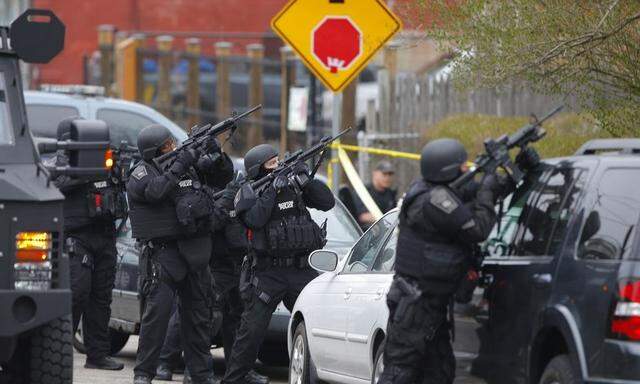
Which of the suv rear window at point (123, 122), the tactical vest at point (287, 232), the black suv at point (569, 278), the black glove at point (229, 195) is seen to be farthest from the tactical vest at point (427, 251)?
the suv rear window at point (123, 122)

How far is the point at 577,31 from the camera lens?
1075 centimetres

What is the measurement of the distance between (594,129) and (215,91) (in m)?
16.4

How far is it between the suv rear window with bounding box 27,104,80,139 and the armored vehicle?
348 inches

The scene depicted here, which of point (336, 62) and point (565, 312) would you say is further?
point (336, 62)

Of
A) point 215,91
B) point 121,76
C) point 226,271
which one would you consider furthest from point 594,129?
point 215,91

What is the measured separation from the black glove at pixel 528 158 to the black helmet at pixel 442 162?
30cm

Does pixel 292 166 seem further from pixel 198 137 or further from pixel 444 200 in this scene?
pixel 444 200

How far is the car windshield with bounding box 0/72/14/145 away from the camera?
945 cm

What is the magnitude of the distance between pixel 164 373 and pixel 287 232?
1.82 metres

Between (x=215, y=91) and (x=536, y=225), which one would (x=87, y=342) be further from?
(x=215, y=91)

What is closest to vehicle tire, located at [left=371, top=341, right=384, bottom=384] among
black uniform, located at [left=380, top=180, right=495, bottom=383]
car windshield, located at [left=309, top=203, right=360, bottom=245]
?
black uniform, located at [left=380, top=180, right=495, bottom=383]

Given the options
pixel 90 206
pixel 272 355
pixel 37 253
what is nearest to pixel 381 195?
pixel 272 355

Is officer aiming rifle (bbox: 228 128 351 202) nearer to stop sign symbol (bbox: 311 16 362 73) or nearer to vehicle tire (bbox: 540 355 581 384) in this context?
stop sign symbol (bbox: 311 16 362 73)

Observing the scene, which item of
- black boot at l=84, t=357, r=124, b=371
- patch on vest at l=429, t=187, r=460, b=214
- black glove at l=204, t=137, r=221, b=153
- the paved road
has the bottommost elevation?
the paved road
